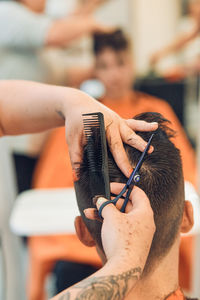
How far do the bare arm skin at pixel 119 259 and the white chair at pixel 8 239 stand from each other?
69 cm

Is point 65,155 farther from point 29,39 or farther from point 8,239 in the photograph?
point 29,39

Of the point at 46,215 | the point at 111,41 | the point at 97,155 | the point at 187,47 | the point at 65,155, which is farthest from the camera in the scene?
the point at 187,47

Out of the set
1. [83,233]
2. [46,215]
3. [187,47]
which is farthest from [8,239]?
[187,47]

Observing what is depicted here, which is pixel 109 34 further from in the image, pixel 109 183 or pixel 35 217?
pixel 109 183

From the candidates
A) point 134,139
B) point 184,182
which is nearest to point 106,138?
point 134,139

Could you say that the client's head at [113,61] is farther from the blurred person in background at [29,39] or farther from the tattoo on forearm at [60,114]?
the tattoo on forearm at [60,114]

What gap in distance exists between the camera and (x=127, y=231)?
0.40m

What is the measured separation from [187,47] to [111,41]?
2.95 feet

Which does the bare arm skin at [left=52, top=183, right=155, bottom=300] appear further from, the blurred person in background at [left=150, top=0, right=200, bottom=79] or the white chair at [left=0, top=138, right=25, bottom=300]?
the blurred person in background at [left=150, top=0, right=200, bottom=79]

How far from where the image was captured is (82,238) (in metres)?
0.58

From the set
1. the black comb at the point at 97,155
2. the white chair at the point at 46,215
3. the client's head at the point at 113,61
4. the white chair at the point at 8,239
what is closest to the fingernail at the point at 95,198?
the black comb at the point at 97,155

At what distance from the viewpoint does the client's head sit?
1.67 m

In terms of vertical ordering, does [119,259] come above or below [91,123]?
below

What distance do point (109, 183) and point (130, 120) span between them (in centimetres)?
12
